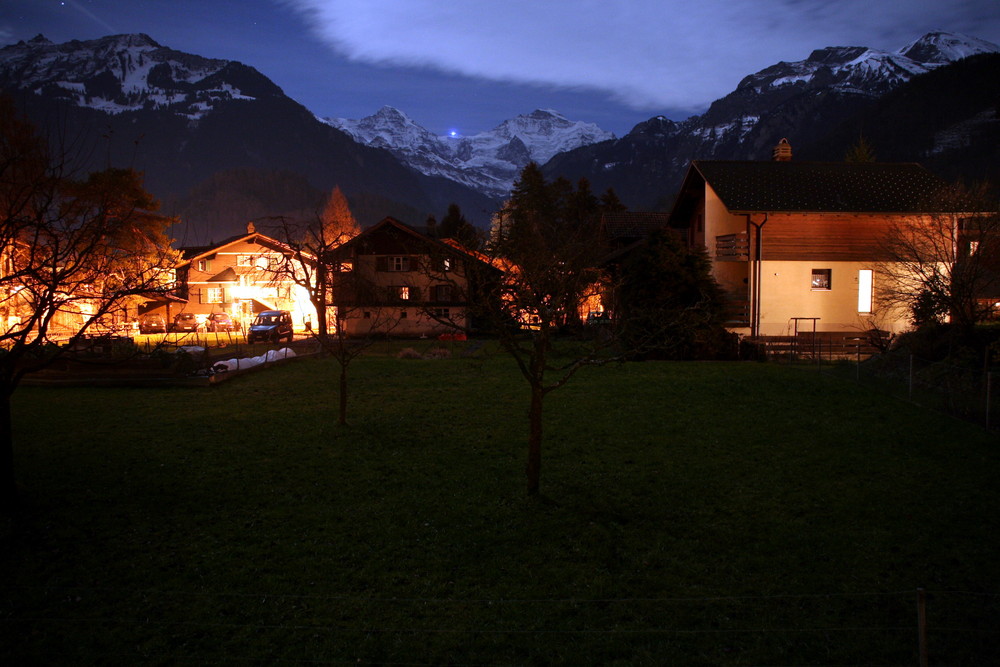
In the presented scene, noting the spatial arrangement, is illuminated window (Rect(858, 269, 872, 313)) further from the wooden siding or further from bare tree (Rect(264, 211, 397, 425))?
bare tree (Rect(264, 211, 397, 425))

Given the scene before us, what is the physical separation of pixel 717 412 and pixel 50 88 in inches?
8152

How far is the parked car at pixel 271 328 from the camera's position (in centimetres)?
3912

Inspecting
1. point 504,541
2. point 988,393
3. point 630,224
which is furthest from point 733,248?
point 504,541

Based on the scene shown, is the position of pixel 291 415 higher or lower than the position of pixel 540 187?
lower

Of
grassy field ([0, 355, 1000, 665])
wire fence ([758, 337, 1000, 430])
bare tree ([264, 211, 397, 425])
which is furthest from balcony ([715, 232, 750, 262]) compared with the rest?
bare tree ([264, 211, 397, 425])

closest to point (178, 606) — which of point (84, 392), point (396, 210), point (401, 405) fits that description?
point (401, 405)

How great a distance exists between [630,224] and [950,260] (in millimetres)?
27058

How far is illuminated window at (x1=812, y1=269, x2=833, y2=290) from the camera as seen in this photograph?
3052 cm

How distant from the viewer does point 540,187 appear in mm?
70750

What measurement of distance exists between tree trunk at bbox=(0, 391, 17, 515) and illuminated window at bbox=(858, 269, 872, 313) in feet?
111

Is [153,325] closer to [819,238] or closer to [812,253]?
[812,253]

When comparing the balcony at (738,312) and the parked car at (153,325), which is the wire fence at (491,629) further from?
the parked car at (153,325)

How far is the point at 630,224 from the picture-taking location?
→ 4706cm

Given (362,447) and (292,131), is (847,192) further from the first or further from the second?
(292,131)
